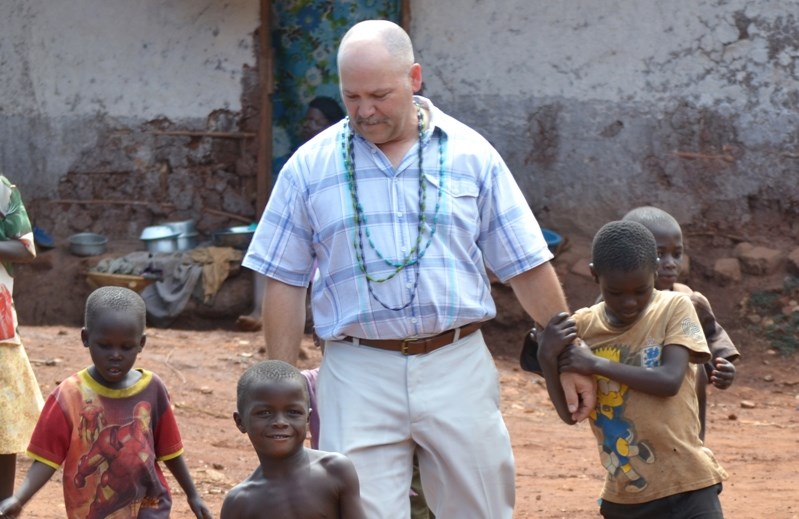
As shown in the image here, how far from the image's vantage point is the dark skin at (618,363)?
3.82 m

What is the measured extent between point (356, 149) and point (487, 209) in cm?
45

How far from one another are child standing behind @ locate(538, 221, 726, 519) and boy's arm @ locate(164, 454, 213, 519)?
3.91 feet

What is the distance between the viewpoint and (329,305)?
3975 millimetres

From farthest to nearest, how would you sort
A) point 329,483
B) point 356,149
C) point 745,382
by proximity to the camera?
point 745,382
point 356,149
point 329,483

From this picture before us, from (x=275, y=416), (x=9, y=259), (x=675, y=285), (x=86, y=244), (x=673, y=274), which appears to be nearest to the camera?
(x=275, y=416)

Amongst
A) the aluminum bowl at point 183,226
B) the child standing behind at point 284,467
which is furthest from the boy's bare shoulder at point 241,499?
A: the aluminum bowl at point 183,226

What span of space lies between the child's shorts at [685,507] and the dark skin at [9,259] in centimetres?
280

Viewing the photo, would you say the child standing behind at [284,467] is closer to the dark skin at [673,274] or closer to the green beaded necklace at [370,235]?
the green beaded necklace at [370,235]

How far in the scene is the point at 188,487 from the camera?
4.24m

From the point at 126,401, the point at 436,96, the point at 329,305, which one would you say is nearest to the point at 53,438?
the point at 126,401

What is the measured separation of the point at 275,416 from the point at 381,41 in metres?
1.16

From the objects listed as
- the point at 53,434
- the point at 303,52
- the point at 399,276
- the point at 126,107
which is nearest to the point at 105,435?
the point at 53,434

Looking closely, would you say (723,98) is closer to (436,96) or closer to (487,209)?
(436,96)

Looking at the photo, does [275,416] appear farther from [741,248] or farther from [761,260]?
[741,248]
